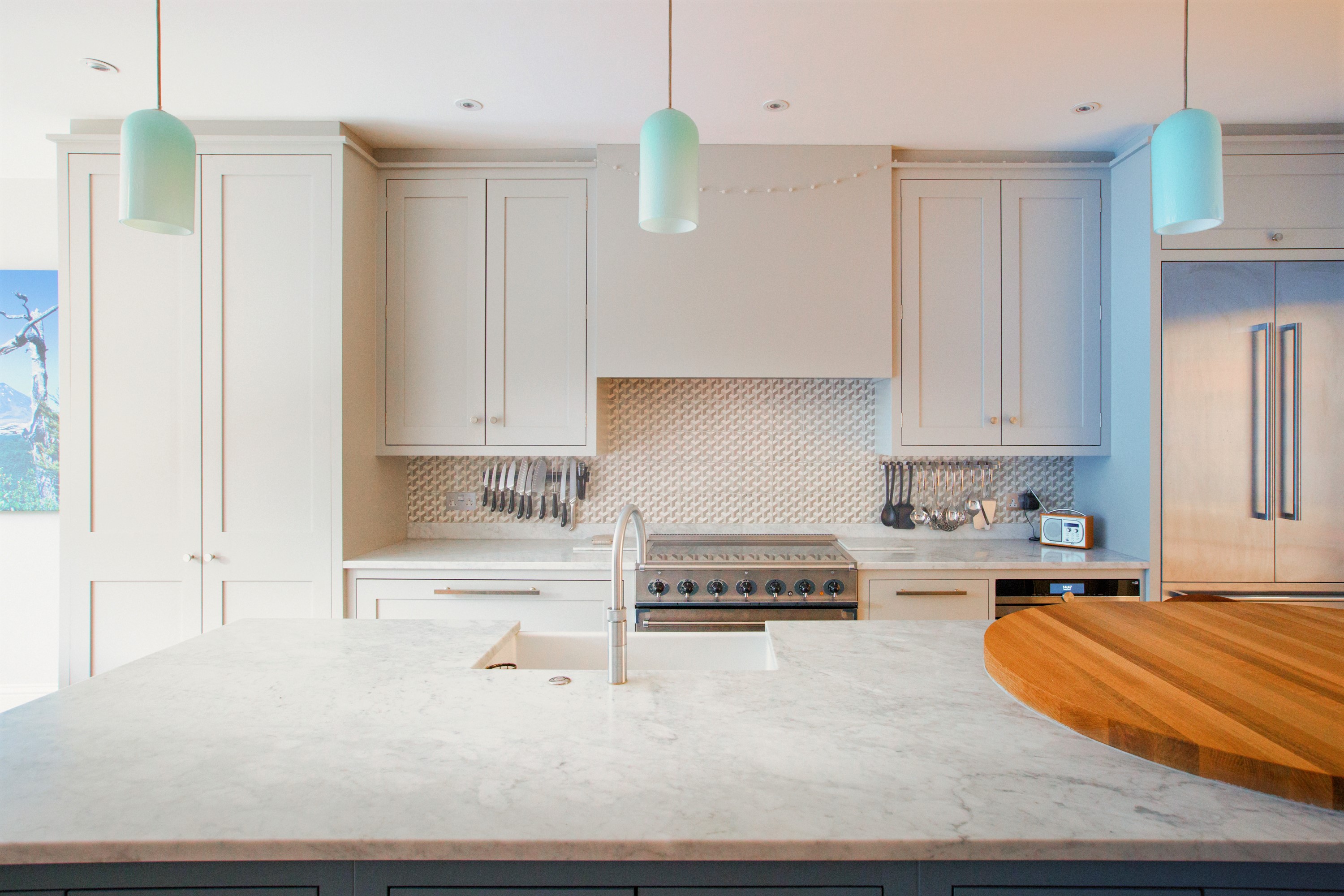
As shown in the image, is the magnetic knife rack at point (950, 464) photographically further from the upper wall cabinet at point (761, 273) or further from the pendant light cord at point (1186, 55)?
the pendant light cord at point (1186, 55)

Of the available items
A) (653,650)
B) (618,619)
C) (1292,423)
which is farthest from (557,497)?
(1292,423)

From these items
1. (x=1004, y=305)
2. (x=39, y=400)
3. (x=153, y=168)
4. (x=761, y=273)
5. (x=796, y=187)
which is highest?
(x=796, y=187)

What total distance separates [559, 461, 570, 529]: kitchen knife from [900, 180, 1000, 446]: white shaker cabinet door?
155 centimetres

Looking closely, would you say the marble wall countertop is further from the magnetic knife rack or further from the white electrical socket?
the magnetic knife rack

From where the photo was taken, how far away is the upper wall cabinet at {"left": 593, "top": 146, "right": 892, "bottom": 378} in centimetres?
285

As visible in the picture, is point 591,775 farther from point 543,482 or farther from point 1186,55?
point 543,482

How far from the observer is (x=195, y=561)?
2.62 m

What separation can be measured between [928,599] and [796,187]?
70.8 inches

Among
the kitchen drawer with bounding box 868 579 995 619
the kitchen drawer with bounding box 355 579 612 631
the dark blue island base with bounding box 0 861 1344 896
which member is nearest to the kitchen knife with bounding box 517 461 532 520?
the kitchen drawer with bounding box 355 579 612 631

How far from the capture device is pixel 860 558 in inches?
108

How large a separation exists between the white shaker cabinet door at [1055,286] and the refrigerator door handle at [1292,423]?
59cm

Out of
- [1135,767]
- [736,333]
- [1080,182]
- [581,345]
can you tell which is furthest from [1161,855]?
[1080,182]

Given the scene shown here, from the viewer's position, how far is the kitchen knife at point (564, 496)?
3150 millimetres

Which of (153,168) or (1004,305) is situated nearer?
(153,168)
